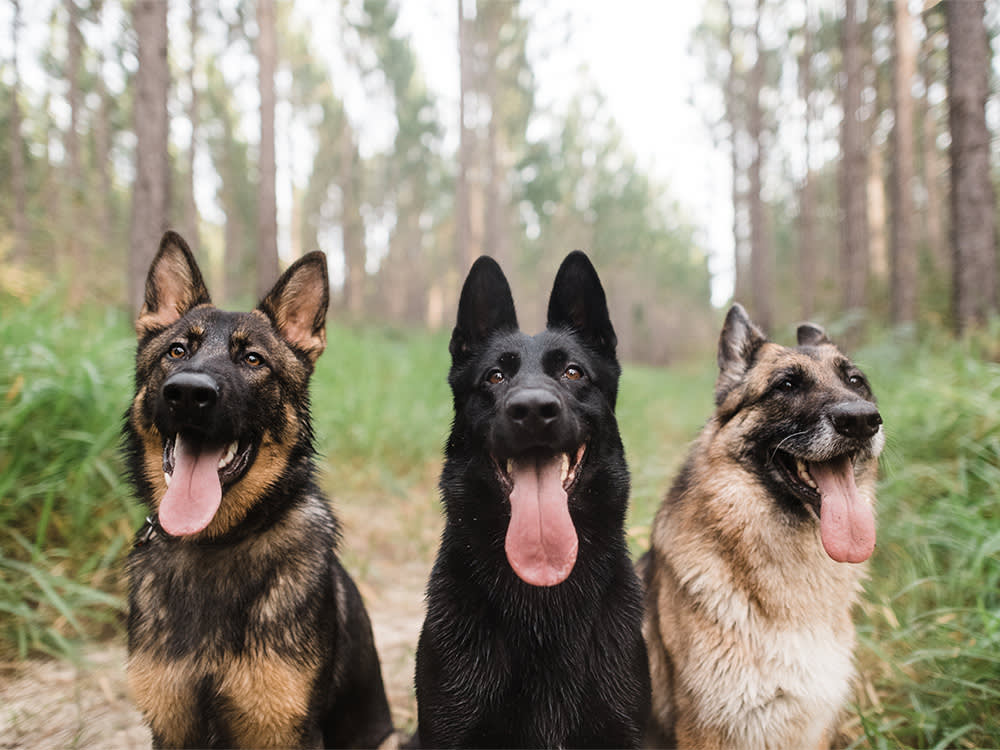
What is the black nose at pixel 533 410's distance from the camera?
5.60ft

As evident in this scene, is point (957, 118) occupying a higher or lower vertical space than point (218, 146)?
lower

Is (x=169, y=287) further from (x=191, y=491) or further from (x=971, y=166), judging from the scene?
(x=971, y=166)

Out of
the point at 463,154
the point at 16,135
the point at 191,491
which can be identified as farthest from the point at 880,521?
the point at 16,135

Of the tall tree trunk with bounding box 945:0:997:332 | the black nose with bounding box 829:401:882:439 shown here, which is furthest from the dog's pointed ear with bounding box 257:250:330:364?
the tall tree trunk with bounding box 945:0:997:332

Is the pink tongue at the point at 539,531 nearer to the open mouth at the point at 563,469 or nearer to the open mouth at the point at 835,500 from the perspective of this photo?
the open mouth at the point at 563,469

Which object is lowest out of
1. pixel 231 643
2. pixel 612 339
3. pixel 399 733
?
pixel 399 733

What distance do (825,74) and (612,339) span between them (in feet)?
79.1

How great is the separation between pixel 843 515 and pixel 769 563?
0.36 meters

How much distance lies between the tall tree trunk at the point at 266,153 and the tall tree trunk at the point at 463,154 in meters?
4.10

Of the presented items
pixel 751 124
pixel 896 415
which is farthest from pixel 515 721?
pixel 751 124

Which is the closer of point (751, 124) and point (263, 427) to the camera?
point (263, 427)

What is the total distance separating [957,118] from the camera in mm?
6188

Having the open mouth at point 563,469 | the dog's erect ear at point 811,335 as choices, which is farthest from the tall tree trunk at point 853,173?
the open mouth at point 563,469

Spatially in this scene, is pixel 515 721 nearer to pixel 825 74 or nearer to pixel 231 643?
pixel 231 643
